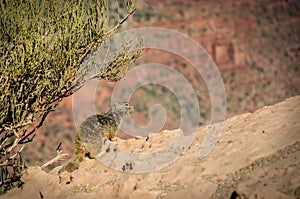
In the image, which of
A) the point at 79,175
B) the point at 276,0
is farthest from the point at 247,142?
the point at 276,0

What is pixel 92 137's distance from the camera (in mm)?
9320

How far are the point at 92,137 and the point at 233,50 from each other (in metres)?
22.3

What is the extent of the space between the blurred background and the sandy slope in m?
16.4

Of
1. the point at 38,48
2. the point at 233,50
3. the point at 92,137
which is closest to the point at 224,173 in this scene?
the point at 38,48

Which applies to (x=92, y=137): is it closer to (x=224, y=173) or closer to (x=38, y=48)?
(x=38, y=48)

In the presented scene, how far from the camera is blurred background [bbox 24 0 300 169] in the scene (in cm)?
2647

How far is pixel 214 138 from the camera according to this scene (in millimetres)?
7543

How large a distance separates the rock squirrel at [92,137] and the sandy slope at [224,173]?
442 mm

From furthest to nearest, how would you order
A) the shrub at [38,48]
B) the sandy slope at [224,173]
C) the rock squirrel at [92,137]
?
the rock squirrel at [92,137], the shrub at [38,48], the sandy slope at [224,173]

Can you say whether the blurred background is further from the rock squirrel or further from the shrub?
the shrub

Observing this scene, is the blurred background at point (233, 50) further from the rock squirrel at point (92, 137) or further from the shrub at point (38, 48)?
the shrub at point (38, 48)

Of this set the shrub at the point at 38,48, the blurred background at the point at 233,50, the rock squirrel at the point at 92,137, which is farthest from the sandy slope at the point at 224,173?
the blurred background at the point at 233,50

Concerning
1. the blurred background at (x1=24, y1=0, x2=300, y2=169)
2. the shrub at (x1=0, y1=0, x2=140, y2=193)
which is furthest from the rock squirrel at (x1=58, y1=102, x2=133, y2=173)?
the blurred background at (x1=24, y1=0, x2=300, y2=169)

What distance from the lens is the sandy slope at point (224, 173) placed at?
500cm
